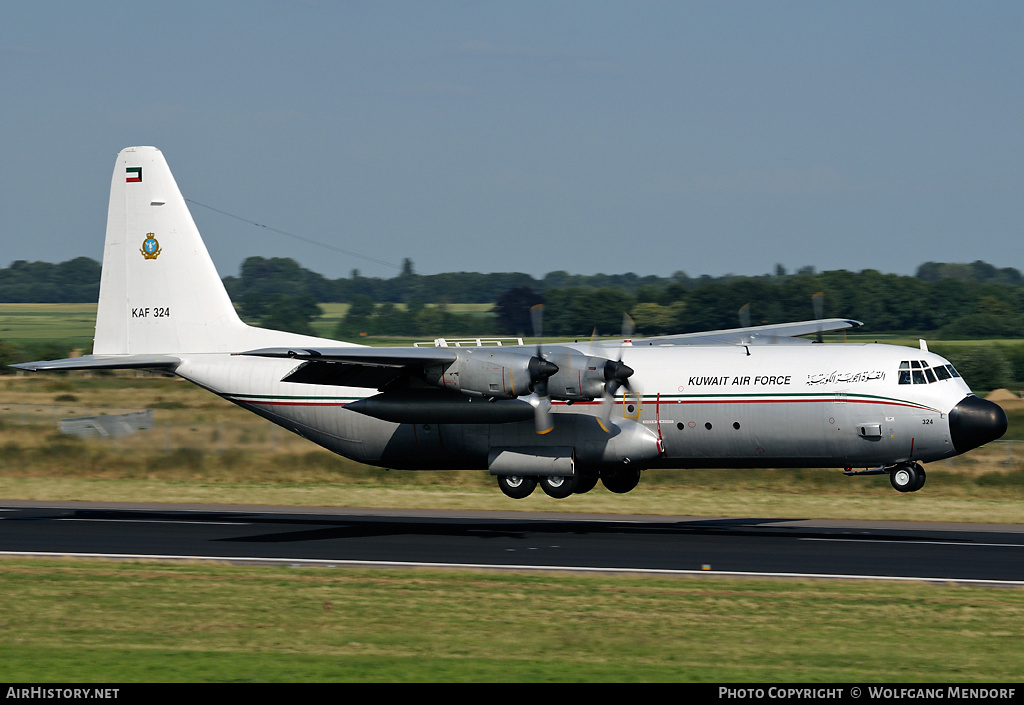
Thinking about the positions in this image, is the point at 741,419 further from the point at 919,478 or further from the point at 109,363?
the point at 109,363

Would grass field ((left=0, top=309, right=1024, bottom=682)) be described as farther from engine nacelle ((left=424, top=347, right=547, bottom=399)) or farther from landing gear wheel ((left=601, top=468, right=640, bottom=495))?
landing gear wheel ((left=601, top=468, right=640, bottom=495))

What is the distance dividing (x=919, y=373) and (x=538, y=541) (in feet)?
31.3

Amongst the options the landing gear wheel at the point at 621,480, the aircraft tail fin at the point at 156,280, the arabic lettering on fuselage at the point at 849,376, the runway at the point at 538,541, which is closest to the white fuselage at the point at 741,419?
the arabic lettering on fuselage at the point at 849,376

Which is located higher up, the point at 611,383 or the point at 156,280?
the point at 156,280

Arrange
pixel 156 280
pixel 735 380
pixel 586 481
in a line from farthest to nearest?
pixel 156 280
pixel 586 481
pixel 735 380

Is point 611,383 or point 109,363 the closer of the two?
point 611,383

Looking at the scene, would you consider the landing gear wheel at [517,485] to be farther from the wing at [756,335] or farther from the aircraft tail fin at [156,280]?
the aircraft tail fin at [156,280]

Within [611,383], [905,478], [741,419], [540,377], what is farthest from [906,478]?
[540,377]

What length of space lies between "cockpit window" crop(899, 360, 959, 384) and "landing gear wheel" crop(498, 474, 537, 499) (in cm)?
907

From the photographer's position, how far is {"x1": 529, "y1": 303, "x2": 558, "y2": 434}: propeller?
2562 cm

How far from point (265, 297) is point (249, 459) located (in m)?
70.6

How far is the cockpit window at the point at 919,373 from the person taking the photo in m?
26.5

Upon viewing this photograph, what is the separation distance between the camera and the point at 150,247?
106ft
